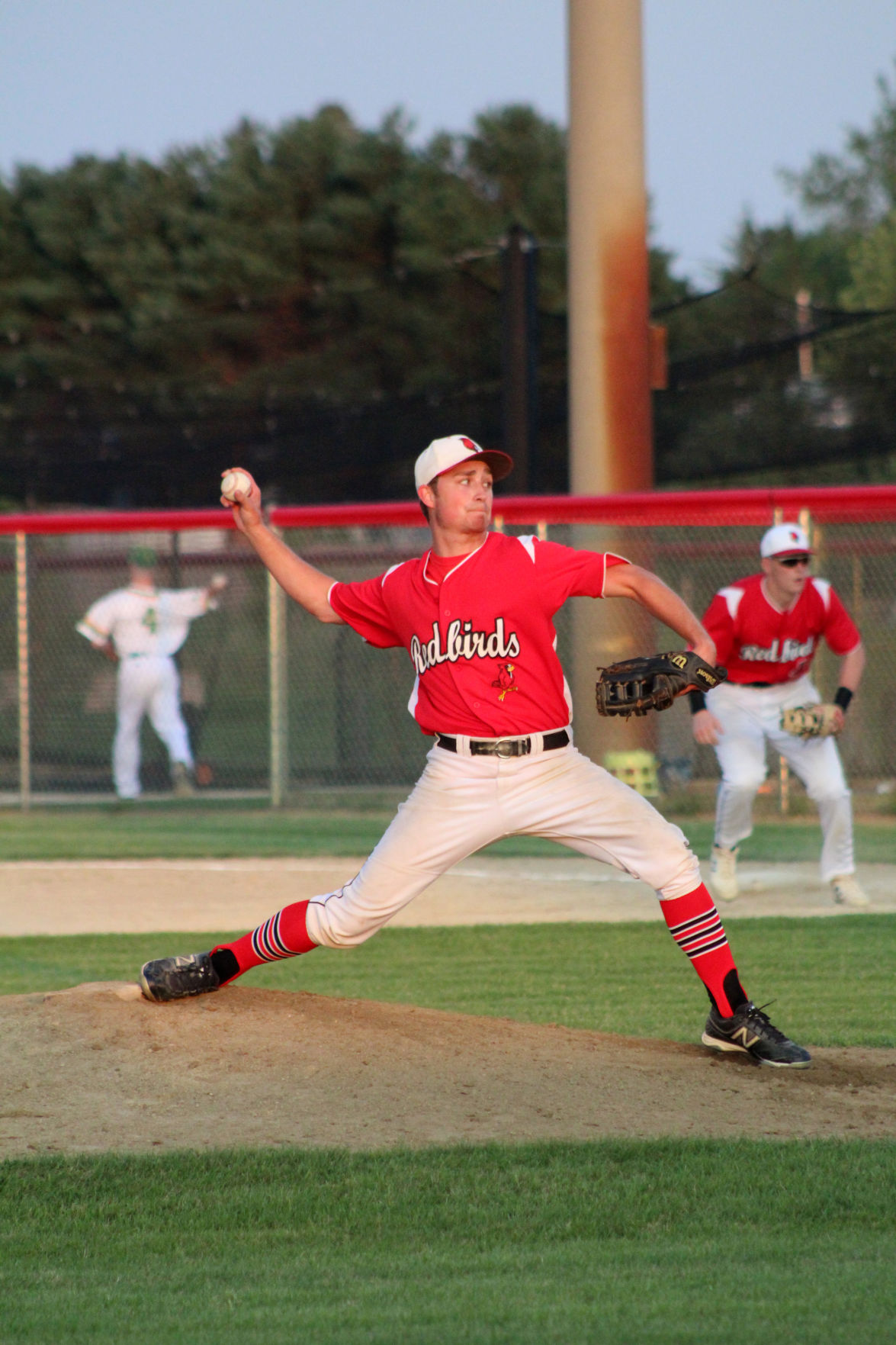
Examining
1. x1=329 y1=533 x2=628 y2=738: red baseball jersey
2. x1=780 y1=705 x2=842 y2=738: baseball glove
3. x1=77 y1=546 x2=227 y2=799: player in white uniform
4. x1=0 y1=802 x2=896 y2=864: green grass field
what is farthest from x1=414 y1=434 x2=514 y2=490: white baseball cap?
x1=77 y1=546 x2=227 y2=799: player in white uniform

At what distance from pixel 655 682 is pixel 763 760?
383 centimetres

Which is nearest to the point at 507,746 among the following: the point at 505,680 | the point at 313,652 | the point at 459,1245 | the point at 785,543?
the point at 505,680

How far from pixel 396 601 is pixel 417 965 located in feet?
8.83

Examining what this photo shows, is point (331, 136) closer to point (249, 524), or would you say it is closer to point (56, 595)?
point (56, 595)

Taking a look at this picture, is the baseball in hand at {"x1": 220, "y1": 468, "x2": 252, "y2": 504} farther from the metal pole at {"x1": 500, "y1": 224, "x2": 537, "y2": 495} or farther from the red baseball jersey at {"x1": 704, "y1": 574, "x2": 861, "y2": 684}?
the metal pole at {"x1": 500, "y1": 224, "x2": 537, "y2": 495}

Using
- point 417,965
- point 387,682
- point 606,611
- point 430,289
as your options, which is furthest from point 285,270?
point 417,965

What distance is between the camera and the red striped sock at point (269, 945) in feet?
16.0

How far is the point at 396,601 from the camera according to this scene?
4.88 m

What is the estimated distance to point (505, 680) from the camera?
15.3 feet

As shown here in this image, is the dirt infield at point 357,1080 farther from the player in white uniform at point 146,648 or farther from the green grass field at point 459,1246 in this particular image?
the player in white uniform at point 146,648

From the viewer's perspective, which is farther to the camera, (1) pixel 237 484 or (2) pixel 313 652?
(2) pixel 313 652

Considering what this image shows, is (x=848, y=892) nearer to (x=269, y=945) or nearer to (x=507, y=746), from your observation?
(x=507, y=746)

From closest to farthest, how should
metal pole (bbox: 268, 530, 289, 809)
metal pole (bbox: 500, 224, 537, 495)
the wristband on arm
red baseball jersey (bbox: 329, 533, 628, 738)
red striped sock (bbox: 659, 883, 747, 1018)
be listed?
red baseball jersey (bbox: 329, 533, 628, 738), red striped sock (bbox: 659, 883, 747, 1018), the wristband on arm, metal pole (bbox: 268, 530, 289, 809), metal pole (bbox: 500, 224, 537, 495)

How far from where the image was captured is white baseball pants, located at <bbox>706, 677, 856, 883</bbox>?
808 cm
